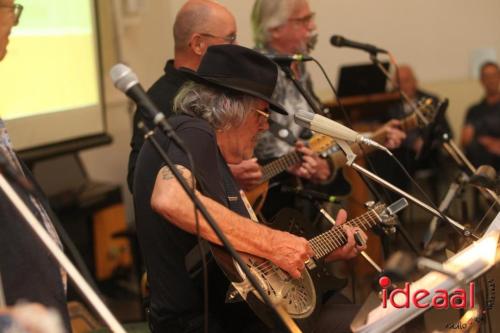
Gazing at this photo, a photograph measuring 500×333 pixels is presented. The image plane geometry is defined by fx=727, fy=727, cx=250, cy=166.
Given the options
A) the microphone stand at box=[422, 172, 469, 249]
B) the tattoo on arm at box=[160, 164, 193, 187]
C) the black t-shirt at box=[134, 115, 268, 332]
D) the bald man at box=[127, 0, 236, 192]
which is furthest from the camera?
the microphone stand at box=[422, 172, 469, 249]

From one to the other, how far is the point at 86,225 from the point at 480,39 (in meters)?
3.97

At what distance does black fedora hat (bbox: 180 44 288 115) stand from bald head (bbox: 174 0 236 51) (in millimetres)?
618

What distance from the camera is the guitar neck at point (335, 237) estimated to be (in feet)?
7.61

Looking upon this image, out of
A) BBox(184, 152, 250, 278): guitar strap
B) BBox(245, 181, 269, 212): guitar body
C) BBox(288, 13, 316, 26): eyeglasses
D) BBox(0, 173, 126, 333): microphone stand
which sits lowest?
BBox(245, 181, 269, 212): guitar body

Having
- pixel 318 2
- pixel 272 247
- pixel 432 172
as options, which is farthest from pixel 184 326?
pixel 432 172

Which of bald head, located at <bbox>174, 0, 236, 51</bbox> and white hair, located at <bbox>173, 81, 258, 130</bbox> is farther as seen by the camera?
bald head, located at <bbox>174, 0, 236, 51</bbox>

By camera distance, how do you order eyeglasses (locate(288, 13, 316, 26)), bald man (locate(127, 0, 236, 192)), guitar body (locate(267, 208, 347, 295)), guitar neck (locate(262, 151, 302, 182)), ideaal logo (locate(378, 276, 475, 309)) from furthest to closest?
1. eyeglasses (locate(288, 13, 316, 26))
2. guitar neck (locate(262, 151, 302, 182))
3. bald man (locate(127, 0, 236, 192))
4. guitar body (locate(267, 208, 347, 295))
5. ideaal logo (locate(378, 276, 475, 309))

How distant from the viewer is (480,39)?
652 centimetres

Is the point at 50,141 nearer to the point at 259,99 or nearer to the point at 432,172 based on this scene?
the point at 259,99

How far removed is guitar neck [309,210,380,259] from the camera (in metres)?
2.32

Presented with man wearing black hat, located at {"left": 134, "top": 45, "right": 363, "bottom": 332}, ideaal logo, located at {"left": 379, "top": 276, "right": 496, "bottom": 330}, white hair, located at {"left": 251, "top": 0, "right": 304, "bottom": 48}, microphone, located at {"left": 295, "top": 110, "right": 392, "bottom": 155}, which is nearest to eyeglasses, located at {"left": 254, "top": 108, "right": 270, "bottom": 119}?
man wearing black hat, located at {"left": 134, "top": 45, "right": 363, "bottom": 332}

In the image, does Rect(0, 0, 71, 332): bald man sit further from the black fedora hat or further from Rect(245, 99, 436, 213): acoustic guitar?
Rect(245, 99, 436, 213): acoustic guitar

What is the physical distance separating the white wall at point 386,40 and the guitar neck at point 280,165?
3.49 ft

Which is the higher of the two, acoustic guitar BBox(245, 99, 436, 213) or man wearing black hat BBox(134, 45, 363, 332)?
man wearing black hat BBox(134, 45, 363, 332)
